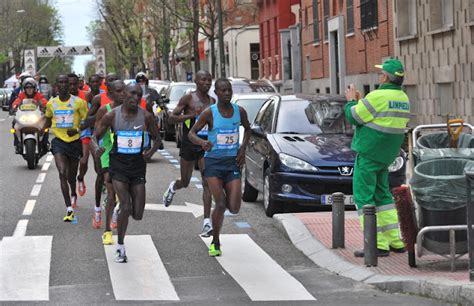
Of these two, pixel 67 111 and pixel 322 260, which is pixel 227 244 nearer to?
pixel 322 260

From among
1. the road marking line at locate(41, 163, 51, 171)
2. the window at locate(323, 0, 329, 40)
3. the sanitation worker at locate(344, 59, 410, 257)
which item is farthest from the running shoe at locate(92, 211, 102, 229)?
the window at locate(323, 0, 329, 40)

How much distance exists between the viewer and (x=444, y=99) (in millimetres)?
26781

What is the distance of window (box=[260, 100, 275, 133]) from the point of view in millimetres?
15477

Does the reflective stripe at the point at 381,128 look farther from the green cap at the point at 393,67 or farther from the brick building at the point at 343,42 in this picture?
the brick building at the point at 343,42

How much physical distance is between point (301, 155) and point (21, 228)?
11.3 ft

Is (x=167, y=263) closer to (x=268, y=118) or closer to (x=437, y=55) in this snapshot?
(x=268, y=118)

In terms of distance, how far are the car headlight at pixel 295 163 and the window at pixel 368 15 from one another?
1940 cm

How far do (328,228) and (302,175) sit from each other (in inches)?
48.2

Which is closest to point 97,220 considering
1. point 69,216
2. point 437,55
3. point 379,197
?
point 69,216

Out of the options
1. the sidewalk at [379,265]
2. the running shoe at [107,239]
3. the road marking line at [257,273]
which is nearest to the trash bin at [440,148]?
the sidewalk at [379,265]

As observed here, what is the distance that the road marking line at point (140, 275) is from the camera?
931 centimetres

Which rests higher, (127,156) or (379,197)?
(127,156)

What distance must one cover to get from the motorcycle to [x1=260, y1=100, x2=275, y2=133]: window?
715 centimetres

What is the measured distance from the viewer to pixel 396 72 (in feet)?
35.2
